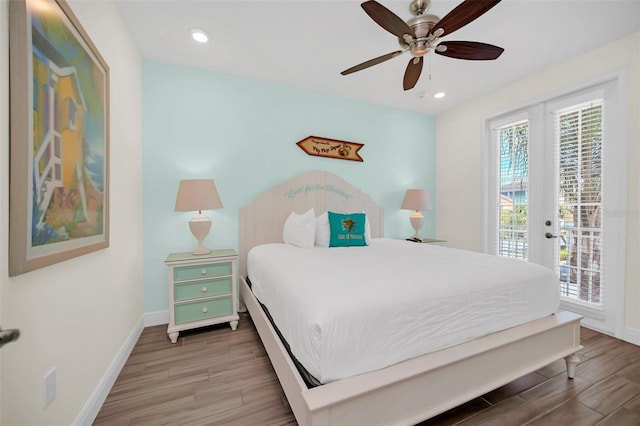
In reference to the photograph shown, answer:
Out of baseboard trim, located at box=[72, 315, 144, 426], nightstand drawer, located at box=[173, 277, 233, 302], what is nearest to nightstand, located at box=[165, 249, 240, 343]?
nightstand drawer, located at box=[173, 277, 233, 302]

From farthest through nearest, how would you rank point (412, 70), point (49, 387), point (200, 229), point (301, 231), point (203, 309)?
point (301, 231), point (200, 229), point (203, 309), point (412, 70), point (49, 387)

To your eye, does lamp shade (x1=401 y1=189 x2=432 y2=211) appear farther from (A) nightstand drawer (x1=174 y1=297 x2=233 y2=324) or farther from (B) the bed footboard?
(A) nightstand drawer (x1=174 y1=297 x2=233 y2=324)

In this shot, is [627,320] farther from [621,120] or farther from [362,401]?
[362,401]

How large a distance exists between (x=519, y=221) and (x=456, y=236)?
2.61 feet

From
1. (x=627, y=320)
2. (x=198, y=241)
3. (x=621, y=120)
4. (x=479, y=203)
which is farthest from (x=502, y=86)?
(x=198, y=241)

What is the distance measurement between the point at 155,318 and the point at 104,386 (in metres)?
1.06

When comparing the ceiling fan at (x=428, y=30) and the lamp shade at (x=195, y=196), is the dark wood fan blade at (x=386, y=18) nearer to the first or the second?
the ceiling fan at (x=428, y=30)

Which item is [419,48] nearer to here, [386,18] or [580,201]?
[386,18]

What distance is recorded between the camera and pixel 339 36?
83.6 inches

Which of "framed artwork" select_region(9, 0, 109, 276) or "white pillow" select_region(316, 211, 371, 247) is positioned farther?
"white pillow" select_region(316, 211, 371, 247)

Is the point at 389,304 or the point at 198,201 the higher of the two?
the point at 198,201

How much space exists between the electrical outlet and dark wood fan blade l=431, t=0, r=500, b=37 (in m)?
2.49

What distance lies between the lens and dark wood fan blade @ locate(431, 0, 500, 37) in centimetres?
131

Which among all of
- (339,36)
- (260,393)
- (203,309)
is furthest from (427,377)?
(339,36)
